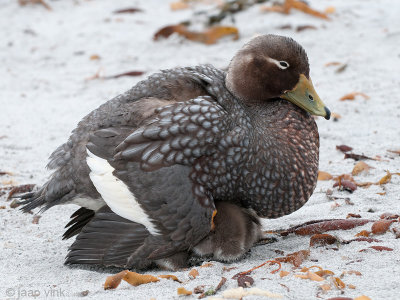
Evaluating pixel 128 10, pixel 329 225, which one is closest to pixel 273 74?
pixel 329 225

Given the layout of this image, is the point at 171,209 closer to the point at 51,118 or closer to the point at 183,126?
the point at 183,126

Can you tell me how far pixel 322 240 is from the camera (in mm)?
3520

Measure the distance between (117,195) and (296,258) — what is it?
1.03 meters

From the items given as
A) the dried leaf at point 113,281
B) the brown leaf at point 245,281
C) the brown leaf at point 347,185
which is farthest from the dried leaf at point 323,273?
the brown leaf at point 347,185

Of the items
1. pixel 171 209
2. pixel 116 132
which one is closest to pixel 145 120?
pixel 116 132

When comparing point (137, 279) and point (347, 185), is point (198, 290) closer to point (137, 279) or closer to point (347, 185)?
point (137, 279)

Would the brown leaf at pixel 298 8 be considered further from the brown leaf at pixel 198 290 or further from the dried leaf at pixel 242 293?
the dried leaf at pixel 242 293

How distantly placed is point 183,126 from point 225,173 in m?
0.35

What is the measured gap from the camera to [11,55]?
834cm

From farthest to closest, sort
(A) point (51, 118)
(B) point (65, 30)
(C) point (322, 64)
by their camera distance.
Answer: (B) point (65, 30) < (C) point (322, 64) < (A) point (51, 118)

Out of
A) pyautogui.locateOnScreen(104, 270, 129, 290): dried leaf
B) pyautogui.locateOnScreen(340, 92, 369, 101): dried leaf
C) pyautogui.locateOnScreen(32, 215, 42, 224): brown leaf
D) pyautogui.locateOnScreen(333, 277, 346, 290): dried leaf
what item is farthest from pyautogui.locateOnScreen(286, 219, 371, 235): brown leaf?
pyautogui.locateOnScreen(340, 92, 369, 101): dried leaf

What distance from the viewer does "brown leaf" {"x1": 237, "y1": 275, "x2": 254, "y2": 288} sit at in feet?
9.85

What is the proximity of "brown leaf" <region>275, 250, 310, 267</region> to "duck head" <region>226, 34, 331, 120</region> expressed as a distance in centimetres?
90

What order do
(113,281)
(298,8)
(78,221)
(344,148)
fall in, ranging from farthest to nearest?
1. (298,8)
2. (344,148)
3. (78,221)
4. (113,281)
